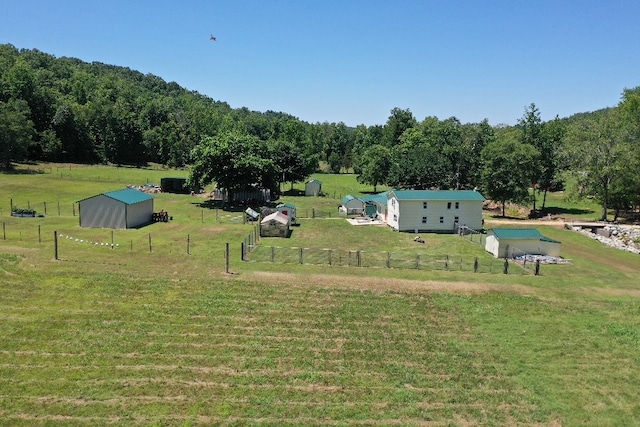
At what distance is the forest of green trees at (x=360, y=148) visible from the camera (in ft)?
182

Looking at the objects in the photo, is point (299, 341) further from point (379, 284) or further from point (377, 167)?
point (377, 167)

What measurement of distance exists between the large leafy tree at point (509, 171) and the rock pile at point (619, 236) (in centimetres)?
914

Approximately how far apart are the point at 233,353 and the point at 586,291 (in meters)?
22.0

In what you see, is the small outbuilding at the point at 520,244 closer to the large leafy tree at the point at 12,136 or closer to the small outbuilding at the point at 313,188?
the small outbuilding at the point at 313,188

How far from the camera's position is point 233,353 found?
18812 millimetres

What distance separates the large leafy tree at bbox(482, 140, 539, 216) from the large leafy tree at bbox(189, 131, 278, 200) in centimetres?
2789

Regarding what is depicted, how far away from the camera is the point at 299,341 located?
20.2 metres

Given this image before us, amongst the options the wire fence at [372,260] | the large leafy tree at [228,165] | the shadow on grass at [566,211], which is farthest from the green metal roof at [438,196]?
the shadow on grass at [566,211]

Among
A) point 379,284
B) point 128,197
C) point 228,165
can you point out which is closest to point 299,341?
point 379,284

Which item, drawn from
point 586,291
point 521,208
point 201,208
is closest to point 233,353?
point 586,291

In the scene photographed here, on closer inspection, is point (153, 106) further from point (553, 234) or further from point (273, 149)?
point (553, 234)

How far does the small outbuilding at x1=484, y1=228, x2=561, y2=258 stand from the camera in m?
35.1

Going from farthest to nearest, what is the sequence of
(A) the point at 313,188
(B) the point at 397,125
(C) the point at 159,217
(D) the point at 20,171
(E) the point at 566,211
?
(B) the point at 397,125
(D) the point at 20,171
(A) the point at 313,188
(E) the point at 566,211
(C) the point at 159,217

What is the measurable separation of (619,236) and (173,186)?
182 ft
